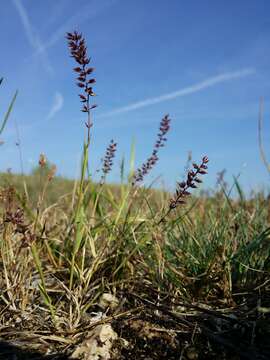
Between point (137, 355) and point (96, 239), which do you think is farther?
point (96, 239)

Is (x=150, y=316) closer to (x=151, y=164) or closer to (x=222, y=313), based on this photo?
(x=222, y=313)

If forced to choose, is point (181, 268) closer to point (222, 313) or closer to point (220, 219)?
point (222, 313)

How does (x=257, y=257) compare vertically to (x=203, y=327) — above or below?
above

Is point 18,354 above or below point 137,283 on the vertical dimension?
below

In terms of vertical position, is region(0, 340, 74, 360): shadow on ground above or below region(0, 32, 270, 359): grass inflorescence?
below

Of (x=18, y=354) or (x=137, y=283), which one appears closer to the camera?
(x=18, y=354)

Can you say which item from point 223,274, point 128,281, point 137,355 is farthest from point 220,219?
point 137,355

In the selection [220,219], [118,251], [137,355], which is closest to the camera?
[137,355]

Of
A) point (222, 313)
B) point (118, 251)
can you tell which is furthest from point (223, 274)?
point (118, 251)

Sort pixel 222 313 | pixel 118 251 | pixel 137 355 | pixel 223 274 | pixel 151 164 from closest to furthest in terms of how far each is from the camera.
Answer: pixel 137 355 < pixel 222 313 < pixel 223 274 < pixel 118 251 < pixel 151 164

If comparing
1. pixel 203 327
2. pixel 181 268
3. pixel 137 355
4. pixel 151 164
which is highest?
pixel 151 164

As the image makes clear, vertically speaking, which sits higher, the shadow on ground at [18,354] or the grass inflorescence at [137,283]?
the grass inflorescence at [137,283]

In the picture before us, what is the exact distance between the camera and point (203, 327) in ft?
5.55

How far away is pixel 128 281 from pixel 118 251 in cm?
17
